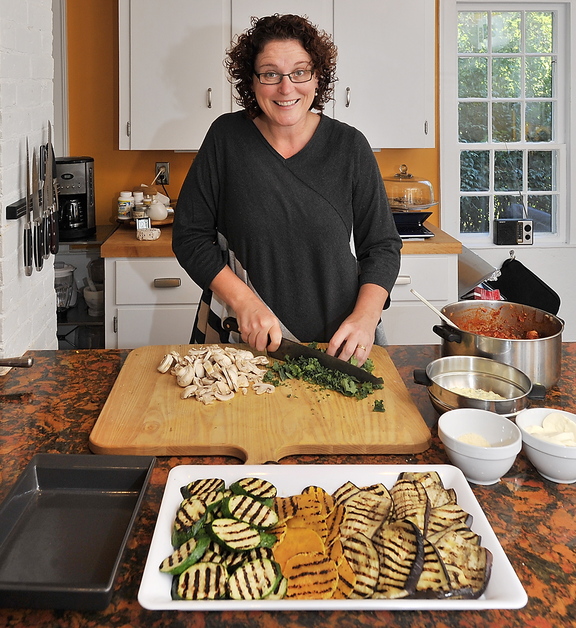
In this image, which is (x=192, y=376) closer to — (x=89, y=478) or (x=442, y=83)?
(x=89, y=478)

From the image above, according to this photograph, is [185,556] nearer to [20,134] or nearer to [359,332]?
[359,332]

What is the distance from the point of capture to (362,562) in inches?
35.1

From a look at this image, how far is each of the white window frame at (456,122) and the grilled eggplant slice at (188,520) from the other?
3.00 metres

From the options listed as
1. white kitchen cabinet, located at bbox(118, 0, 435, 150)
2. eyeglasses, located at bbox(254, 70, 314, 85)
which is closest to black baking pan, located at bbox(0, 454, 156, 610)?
eyeglasses, located at bbox(254, 70, 314, 85)

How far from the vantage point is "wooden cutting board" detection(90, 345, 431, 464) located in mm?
1280

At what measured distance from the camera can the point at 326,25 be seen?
3.25 metres

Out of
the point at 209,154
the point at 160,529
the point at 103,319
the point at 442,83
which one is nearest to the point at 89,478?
the point at 160,529

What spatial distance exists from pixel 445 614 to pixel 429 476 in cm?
26

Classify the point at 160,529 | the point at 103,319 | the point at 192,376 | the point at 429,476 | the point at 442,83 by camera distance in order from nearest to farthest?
1. the point at 160,529
2. the point at 429,476
3. the point at 192,376
4. the point at 103,319
5. the point at 442,83

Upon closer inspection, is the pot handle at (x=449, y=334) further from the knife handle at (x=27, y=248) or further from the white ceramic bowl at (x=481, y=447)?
the knife handle at (x=27, y=248)

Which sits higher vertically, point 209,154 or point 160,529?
point 209,154

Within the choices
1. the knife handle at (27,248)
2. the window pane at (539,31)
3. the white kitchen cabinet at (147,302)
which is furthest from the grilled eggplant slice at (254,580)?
the window pane at (539,31)

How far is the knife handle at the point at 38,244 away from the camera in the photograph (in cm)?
189

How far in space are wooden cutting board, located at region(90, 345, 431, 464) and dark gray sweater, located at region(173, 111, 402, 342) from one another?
0.49 meters
